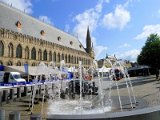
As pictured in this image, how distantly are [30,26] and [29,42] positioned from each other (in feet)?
18.7

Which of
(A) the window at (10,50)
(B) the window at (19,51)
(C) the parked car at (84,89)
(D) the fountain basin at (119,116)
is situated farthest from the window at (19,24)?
(D) the fountain basin at (119,116)

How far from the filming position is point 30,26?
53.2m

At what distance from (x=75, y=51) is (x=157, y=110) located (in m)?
65.7

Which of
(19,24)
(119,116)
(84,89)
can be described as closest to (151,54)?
(19,24)

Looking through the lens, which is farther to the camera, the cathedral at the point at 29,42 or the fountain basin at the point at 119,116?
the cathedral at the point at 29,42

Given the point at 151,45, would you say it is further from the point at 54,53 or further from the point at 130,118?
the point at 130,118

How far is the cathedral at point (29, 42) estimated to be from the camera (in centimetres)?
4306

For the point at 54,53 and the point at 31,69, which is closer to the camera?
the point at 31,69

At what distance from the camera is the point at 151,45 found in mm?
50031

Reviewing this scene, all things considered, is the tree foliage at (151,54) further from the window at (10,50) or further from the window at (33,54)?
the window at (10,50)

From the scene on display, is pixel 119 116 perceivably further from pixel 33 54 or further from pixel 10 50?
pixel 33 54

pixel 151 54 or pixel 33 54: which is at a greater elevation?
pixel 33 54

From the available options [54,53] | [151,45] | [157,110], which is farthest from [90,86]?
[54,53]

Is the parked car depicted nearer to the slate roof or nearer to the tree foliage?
the slate roof
